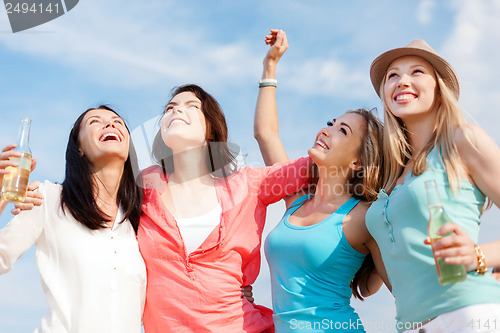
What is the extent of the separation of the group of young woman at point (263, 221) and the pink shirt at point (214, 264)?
0.04ft

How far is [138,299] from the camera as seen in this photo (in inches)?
186

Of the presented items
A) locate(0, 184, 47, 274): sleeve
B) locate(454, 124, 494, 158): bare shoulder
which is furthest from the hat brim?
locate(0, 184, 47, 274): sleeve

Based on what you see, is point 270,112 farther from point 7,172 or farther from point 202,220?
point 7,172

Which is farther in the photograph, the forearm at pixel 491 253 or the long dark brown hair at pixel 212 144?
the long dark brown hair at pixel 212 144

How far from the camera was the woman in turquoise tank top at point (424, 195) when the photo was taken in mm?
3520

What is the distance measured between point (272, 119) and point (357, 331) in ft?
8.48

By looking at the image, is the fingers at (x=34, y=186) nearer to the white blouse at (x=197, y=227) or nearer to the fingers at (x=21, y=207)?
the fingers at (x=21, y=207)

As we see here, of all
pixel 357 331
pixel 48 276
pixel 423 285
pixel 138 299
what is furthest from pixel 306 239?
pixel 48 276

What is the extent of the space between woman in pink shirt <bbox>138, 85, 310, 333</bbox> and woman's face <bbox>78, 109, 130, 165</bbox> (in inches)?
17.4

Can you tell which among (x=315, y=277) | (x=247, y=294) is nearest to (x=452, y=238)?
(x=315, y=277)

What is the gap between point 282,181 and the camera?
17.8ft

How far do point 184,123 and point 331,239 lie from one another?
78.0 inches

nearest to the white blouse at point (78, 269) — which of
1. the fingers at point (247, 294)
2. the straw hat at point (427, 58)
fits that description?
the fingers at point (247, 294)

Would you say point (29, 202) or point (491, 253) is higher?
point (29, 202)
